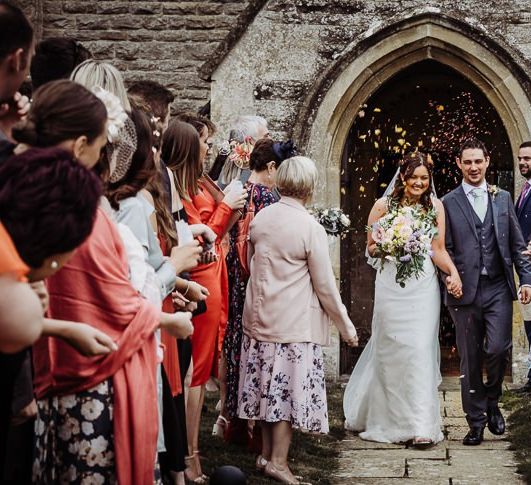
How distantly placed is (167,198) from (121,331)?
1708 millimetres

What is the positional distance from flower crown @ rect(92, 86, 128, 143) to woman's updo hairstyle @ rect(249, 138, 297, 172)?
11.1 feet

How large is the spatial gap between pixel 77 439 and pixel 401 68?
754cm

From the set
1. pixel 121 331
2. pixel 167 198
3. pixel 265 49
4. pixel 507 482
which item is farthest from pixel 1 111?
pixel 265 49

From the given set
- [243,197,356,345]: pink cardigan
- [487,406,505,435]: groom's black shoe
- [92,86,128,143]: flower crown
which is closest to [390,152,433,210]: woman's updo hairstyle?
[487,406,505,435]: groom's black shoe

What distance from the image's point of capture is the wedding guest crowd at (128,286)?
10.1 feet

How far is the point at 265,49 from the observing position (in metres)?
10.5

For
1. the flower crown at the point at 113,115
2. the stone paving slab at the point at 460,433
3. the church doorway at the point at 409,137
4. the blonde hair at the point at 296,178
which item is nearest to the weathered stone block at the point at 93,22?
the church doorway at the point at 409,137

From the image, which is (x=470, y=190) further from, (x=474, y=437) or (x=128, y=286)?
(x=128, y=286)

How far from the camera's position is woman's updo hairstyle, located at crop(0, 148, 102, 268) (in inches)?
117

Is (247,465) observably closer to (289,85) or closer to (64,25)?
(289,85)

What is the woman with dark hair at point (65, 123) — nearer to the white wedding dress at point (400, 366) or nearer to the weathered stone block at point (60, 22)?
the white wedding dress at point (400, 366)

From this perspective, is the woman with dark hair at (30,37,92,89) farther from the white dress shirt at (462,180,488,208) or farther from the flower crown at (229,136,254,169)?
the white dress shirt at (462,180,488,208)

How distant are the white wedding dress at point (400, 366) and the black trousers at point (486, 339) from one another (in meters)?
0.25

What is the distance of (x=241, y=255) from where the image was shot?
24.9ft
